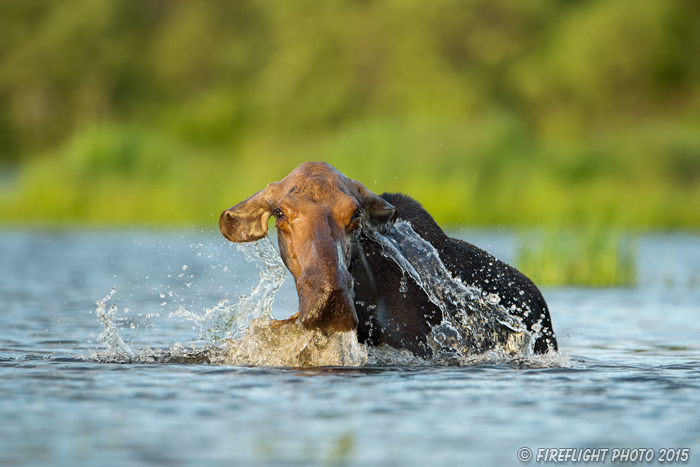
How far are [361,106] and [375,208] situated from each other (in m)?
36.4

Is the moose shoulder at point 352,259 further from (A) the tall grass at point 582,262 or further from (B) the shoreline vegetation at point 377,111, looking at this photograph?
(B) the shoreline vegetation at point 377,111

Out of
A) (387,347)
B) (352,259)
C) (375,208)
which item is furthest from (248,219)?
(387,347)

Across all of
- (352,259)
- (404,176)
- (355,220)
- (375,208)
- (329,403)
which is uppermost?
(404,176)

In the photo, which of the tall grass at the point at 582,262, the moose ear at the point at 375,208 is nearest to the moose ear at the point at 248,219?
the moose ear at the point at 375,208

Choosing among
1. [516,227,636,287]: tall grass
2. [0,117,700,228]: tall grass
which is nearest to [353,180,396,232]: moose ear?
[516,227,636,287]: tall grass

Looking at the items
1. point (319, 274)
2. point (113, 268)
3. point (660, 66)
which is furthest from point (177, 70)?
point (319, 274)

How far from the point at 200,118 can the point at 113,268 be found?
34263 mm

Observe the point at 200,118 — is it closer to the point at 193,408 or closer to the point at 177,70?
the point at 177,70

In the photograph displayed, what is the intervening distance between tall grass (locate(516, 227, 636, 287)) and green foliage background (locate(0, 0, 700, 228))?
1.79 ft

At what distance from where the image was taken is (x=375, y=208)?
7.18 meters

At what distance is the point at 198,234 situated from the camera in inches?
951

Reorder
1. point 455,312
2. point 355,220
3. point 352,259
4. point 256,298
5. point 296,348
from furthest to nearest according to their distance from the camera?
point 256,298 < point 455,312 < point 352,259 < point 296,348 < point 355,220

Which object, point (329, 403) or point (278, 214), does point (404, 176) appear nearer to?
point (278, 214)

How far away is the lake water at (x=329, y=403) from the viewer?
15.5 ft
